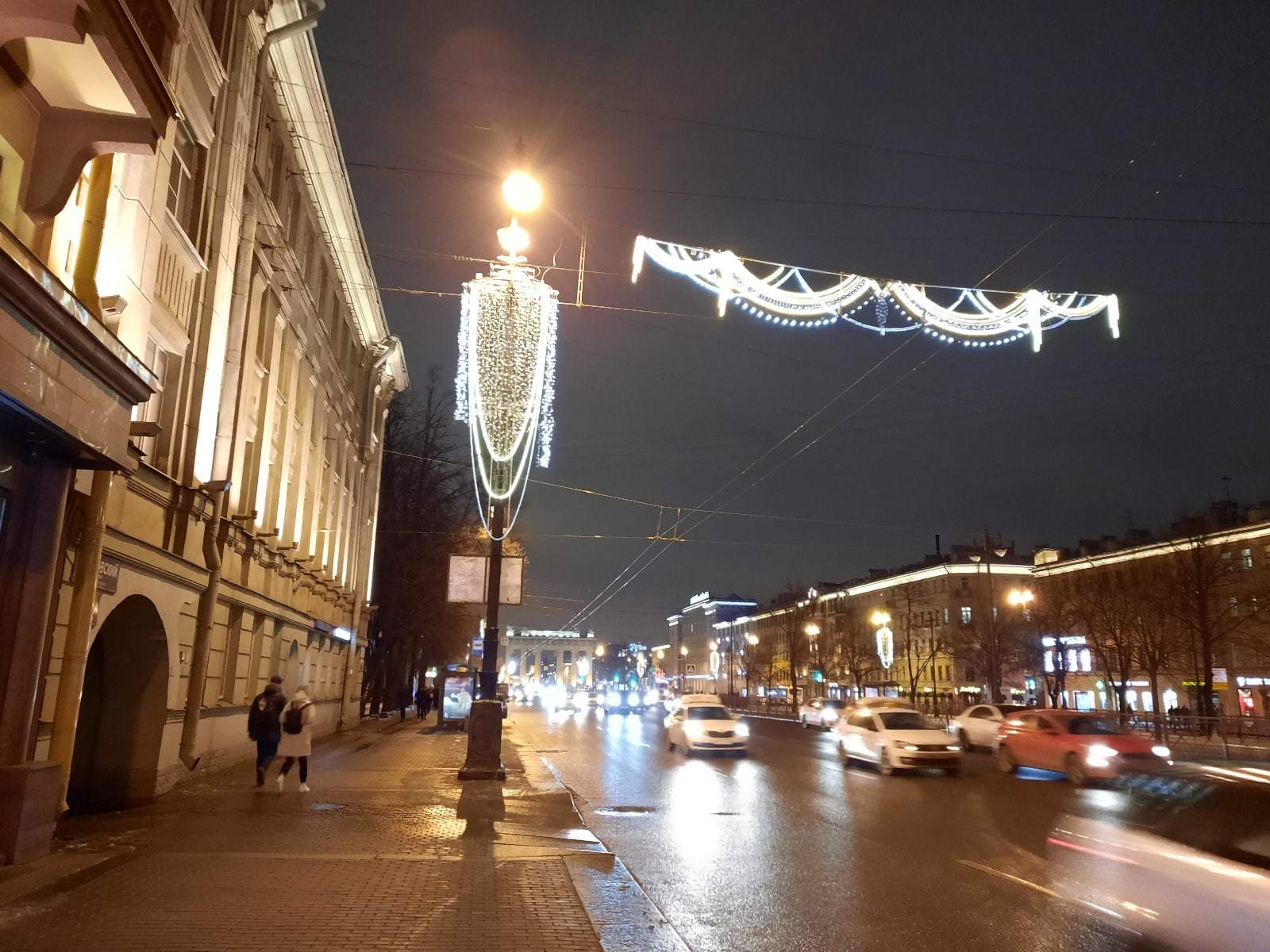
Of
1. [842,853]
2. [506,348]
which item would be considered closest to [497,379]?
[506,348]

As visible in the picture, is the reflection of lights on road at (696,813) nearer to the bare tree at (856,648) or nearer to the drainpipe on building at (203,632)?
the drainpipe on building at (203,632)

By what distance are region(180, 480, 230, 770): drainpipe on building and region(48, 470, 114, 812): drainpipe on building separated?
4409 millimetres

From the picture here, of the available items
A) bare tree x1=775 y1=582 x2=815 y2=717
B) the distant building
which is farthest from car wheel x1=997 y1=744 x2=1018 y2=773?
the distant building

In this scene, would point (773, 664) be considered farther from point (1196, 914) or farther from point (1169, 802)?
point (1196, 914)

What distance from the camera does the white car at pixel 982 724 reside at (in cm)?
2689

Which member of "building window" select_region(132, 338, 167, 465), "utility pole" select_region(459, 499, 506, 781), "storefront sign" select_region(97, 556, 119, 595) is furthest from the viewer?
"utility pole" select_region(459, 499, 506, 781)

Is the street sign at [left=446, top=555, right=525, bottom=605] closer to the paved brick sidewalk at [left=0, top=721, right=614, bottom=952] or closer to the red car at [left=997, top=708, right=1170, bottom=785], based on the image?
the paved brick sidewalk at [left=0, top=721, right=614, bottom=952]

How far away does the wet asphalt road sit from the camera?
7.13 meters

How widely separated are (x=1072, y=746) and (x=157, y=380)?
17.6 meters

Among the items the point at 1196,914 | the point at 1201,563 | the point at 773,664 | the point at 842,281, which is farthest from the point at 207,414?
the point at 773,664

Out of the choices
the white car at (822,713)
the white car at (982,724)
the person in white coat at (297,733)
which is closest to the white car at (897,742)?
the white car at (982,724)

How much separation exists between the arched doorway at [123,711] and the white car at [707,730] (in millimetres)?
14404

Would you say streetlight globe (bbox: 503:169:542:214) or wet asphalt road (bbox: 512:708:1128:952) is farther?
streetlight globe (bbox: 503:169:542:214)

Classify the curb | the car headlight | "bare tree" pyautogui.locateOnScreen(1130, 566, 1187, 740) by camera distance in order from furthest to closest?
1. "bare tree" pyautogui.locateOnScreen(1130, 566, 1187, 740)
2. the car headlight
3. the curb
